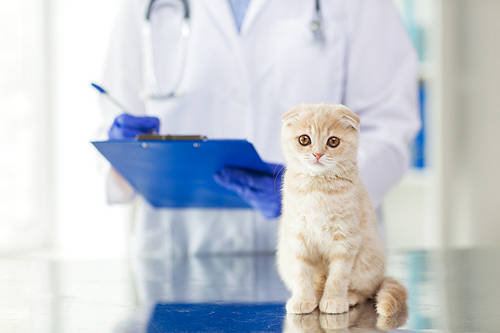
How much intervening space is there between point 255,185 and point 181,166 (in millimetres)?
143

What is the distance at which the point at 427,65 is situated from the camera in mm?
2424

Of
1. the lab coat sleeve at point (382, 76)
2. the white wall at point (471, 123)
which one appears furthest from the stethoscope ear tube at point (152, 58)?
the white wall at point (471, 123)

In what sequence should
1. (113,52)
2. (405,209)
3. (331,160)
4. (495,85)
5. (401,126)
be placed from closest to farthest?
(331,160) < (401,126) < (113,52) < (495,85) < (405,209)

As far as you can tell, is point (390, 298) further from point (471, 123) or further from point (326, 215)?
point (471, 123)

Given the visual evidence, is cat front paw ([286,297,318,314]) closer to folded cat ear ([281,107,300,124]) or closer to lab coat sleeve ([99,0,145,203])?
folded cat ear ([281,107,300,124])

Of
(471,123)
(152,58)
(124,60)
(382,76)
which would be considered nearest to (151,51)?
(152,58)

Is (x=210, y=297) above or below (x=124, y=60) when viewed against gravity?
below

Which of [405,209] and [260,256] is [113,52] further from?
[405,209]

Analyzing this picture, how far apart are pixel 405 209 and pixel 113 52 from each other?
1.74 metres

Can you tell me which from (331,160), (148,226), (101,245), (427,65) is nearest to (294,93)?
(148,226)

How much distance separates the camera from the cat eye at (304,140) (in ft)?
2.19

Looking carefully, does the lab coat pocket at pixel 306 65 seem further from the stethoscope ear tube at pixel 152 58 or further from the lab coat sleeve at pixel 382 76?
the stethoscope ear tube at pixel 152 58

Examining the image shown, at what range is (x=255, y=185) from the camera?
3.37 ft

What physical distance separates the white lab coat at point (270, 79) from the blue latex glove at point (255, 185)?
8.9 inches
